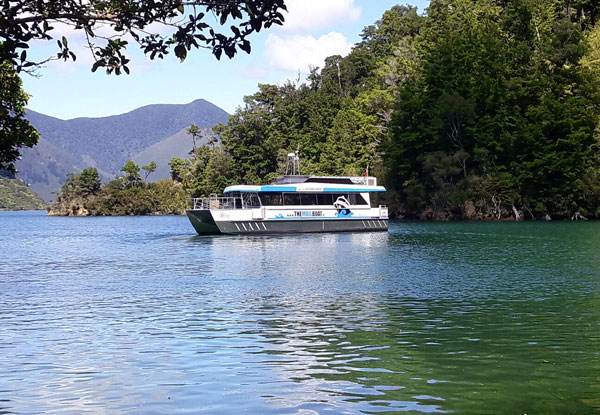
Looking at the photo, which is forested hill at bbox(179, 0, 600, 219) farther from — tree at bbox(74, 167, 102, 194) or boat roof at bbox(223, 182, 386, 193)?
tree at bbox(74, 167, 102, 194)

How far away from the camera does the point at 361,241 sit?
160 feet

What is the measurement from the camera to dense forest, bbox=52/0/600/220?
7456 centimetres

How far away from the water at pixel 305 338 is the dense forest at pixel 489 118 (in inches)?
1798

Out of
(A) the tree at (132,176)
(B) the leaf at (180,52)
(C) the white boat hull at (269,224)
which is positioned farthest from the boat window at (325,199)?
(A) the tree at (132,176)

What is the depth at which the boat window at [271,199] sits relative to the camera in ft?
182

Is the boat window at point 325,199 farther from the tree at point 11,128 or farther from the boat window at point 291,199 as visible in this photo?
the tree at point 11,128

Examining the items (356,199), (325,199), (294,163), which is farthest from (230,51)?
(294,163)

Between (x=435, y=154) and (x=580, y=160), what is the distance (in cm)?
1532

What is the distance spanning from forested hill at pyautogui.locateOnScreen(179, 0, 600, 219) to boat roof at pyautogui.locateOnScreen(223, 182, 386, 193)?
905 inches

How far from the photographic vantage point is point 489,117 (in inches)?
3098

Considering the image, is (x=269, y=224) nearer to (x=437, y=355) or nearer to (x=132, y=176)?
(x=437, y=355)

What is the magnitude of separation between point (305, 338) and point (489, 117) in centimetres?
6835

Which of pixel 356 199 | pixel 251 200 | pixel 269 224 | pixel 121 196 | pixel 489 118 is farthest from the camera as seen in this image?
pixel 121 196

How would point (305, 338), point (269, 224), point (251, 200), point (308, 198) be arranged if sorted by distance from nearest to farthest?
point (305, 338)
point (251, 200)
point (269, 224)
point (308, 198)
